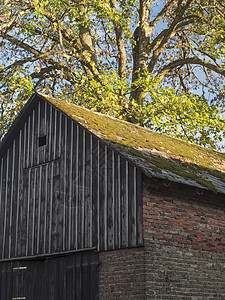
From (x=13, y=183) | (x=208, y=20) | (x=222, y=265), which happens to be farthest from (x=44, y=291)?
(x=208, y=20)

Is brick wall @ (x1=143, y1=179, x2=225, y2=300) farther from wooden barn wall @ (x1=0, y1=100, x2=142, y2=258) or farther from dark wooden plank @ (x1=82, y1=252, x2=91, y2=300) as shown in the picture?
dark wooden plank @ (x1=82, y1=252, x2=91, y2=300)

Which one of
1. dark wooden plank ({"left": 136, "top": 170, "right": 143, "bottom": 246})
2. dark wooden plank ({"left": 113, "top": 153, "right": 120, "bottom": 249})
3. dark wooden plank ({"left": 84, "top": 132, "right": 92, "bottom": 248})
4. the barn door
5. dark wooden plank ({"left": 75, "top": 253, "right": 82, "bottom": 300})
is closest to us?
dark wooden plank ({"left": 136, "top": 170, "right": 143, "bottom": 246})

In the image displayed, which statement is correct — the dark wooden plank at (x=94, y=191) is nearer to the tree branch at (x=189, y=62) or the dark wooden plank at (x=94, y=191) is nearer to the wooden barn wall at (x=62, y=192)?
the wooden barn wall at (x=62, y=192)

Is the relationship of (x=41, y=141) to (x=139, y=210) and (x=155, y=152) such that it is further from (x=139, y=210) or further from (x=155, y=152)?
(x=139, y=210)

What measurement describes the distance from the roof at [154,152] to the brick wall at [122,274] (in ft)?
7.22

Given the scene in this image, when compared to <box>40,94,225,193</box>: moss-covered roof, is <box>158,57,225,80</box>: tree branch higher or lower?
higher

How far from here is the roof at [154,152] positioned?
45.7ft

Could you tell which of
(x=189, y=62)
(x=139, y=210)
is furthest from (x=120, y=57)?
(x=139, y=210)

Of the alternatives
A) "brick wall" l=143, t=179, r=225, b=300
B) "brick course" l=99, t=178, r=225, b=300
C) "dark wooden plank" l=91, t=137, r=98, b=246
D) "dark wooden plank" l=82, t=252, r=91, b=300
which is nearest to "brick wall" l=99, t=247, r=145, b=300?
"brick course" l=99, t=178, r=225, b=300

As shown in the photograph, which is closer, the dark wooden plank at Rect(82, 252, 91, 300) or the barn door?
the dark wooden plank at Rect(82, 252, 91, 300)

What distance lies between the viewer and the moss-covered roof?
46.0ft

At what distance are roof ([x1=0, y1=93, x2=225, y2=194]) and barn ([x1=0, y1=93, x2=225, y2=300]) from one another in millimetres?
66

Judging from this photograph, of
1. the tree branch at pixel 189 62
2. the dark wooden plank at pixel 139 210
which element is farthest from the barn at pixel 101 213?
the tree branch at pixel 189 62

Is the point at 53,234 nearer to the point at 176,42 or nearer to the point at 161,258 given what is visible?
the point at 161,258
